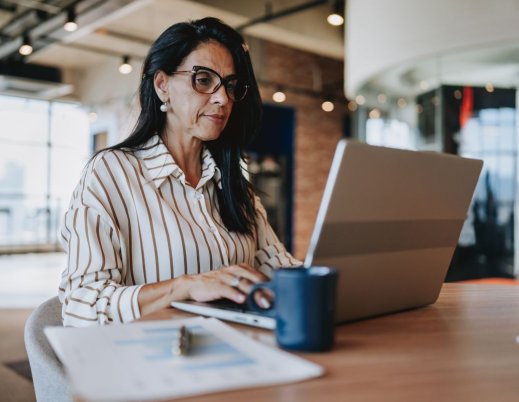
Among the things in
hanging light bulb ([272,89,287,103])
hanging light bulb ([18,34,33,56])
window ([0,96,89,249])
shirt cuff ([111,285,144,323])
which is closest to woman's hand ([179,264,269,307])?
shirt cuff ([111,285,144,323])

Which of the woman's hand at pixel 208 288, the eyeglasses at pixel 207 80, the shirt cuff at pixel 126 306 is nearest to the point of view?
the woman's hand at pixel 208 288

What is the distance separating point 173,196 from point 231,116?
0.43 m

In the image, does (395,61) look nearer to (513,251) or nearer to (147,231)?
(513,251)

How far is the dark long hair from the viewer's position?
1754 millimetres

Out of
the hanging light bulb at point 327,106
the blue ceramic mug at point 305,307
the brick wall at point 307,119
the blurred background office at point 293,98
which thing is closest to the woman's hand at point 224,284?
the blue ceramic mug at point 305,307

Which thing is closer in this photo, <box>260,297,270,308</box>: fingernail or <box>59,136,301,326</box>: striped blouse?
<box>260,297,270,308</box>: fingernail

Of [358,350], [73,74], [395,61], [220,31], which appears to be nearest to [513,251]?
[395,61]

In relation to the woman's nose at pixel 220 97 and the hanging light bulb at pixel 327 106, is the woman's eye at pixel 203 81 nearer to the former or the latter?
the woman's nose at pixel 220 97

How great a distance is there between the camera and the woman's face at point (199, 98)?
5.60 feet

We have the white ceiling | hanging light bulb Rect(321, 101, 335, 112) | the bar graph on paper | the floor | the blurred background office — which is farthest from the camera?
hanging light bulb Rect(321, 101, 335, 112)

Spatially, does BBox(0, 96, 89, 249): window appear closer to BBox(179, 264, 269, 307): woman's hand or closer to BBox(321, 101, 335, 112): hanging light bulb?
BBox(321, 101, 335, 112): hanging light bulb

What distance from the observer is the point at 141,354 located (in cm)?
78

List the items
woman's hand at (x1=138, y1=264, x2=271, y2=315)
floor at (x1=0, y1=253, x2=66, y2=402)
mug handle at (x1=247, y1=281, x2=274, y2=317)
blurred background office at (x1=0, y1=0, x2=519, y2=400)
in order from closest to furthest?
mug handle at (x1=247, y1=281, x2=274, y2=317)
woman's hand at (x1=138, y1=264, x2=271, y2=315)
floor at (x1=0, y1=253, x2=66, y2=402)
blurred background office at (x1=0, y1=0, x2=519, y2=400)

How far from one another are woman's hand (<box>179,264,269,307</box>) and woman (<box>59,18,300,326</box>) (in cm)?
2
